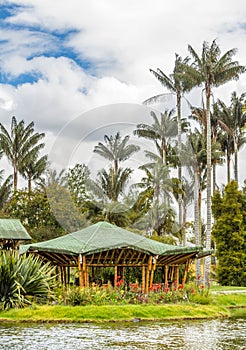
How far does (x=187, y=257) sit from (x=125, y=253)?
9.80 feet

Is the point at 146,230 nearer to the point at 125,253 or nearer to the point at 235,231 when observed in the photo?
the point at 235,231

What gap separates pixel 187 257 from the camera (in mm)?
25188

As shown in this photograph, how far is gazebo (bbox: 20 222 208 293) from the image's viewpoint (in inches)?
888

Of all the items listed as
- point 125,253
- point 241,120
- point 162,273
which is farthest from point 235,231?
point 241,120

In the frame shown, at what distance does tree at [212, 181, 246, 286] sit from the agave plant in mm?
16660

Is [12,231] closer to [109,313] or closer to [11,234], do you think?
[11,234]

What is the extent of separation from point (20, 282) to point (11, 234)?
10.3m

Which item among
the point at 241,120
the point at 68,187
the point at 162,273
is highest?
the point at 241,120

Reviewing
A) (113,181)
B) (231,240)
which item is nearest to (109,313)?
(231,240)

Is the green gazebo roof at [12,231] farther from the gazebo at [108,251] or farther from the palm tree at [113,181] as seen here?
the palm tree at [113,181]

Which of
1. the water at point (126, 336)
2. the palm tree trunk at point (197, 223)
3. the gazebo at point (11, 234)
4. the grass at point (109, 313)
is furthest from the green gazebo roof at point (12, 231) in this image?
the palm tree trunk at point (197, 223)

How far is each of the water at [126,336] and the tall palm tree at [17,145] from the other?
34.3m

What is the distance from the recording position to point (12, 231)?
30.9 meters

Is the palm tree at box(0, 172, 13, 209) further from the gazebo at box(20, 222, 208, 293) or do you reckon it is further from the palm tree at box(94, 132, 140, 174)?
the gazebo at box(20, 222, 208, 293)
